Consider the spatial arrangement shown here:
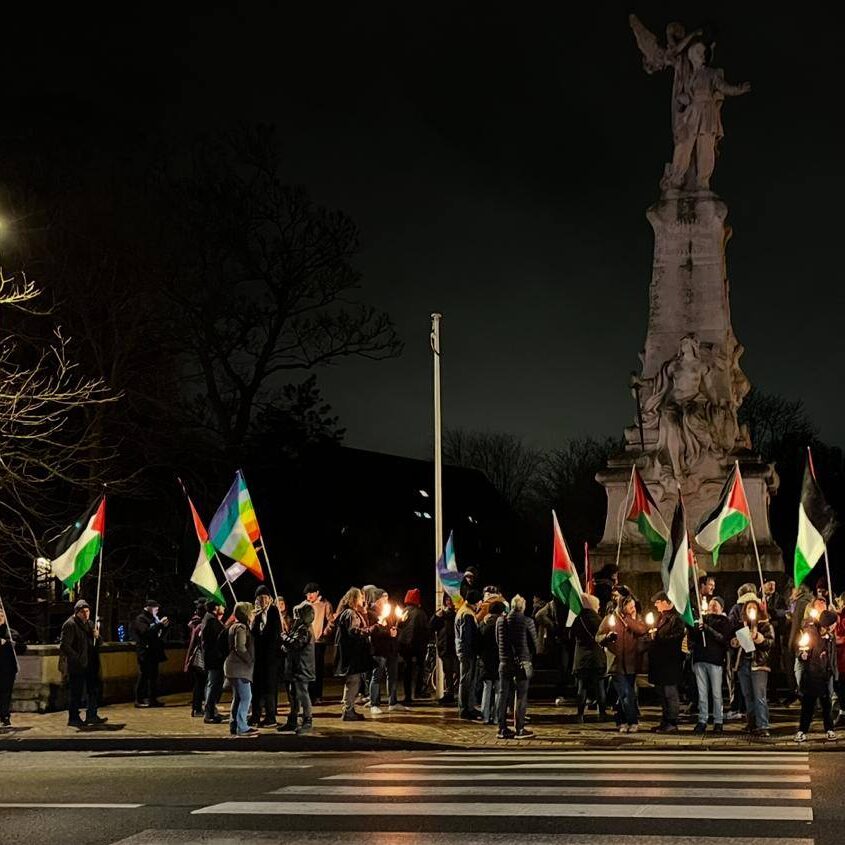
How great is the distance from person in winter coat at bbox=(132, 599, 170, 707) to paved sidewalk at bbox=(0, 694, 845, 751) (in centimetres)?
222

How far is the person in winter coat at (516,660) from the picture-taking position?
56.6ft

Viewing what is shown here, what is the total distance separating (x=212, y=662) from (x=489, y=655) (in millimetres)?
3744

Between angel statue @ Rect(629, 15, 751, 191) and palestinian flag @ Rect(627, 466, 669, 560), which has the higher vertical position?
angel statue @ Rect(629, 15, 751, 191)

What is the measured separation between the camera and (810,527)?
1884 cm

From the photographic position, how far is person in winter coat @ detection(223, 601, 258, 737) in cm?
1780

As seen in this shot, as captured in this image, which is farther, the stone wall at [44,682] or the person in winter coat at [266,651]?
the stone wall at [44,682]

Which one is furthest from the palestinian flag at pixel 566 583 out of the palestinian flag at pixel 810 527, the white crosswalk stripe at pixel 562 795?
the white crosswalk stripe at pixel 562 795

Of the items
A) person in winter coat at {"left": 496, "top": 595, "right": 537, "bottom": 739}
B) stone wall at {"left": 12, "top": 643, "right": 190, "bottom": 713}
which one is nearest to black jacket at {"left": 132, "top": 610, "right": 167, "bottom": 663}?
stone wall at {"left": 12, "top": 643, "right": 190, "bottom": 713}

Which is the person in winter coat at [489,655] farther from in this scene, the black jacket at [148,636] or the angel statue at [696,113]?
the angel statue at [696,113]

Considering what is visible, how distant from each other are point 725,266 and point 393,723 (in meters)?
13.0

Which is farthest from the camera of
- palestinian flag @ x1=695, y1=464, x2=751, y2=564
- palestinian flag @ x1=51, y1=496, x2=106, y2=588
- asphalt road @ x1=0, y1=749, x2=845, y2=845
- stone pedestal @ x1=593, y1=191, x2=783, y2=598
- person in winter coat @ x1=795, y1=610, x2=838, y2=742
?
stone pedestal @ x1=593, y1=191, x2=783, y2=598

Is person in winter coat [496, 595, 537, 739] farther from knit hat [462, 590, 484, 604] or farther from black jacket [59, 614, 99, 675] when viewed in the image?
black jacket [59, 614, 99, 675]

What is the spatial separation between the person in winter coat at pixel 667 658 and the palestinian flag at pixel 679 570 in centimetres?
11

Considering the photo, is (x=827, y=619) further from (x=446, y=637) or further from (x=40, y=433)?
(x=40, y=433)
